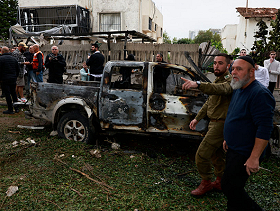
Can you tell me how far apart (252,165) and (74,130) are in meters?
3.78

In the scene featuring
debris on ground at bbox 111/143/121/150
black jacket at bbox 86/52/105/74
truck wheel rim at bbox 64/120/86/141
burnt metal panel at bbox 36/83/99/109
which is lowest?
debris on ground at bbox 111/143/121/150

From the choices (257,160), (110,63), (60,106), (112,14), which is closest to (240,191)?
(257,160)

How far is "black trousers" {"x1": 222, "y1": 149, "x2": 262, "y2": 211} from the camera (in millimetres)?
2322

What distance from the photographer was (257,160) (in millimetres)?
2141

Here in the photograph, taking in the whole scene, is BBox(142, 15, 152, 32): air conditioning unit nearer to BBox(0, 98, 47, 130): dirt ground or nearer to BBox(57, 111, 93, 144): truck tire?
BBox(0, 98, 47, 130): dirt ground

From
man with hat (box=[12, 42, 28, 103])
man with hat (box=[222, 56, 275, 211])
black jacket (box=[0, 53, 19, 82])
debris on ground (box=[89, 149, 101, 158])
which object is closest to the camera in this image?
man with hat (box=[222, 56, 275, 211])

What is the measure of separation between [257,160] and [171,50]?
740cm

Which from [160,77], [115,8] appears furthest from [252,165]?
[115,8]

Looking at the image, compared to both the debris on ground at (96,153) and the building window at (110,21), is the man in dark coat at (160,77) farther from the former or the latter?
the building window at (110,21)

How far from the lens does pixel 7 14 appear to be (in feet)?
88.0

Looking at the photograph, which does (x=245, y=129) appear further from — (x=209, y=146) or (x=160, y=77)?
(x=160, y=77)

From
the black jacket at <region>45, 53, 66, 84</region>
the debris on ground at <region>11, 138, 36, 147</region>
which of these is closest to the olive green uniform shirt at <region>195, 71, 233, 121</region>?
the debris on ground at <region>11, 138, 36, 147</region>

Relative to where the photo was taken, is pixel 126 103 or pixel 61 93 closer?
pixel 126 103

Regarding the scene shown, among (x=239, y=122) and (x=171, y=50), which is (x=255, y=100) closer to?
(x=239, y=122)
